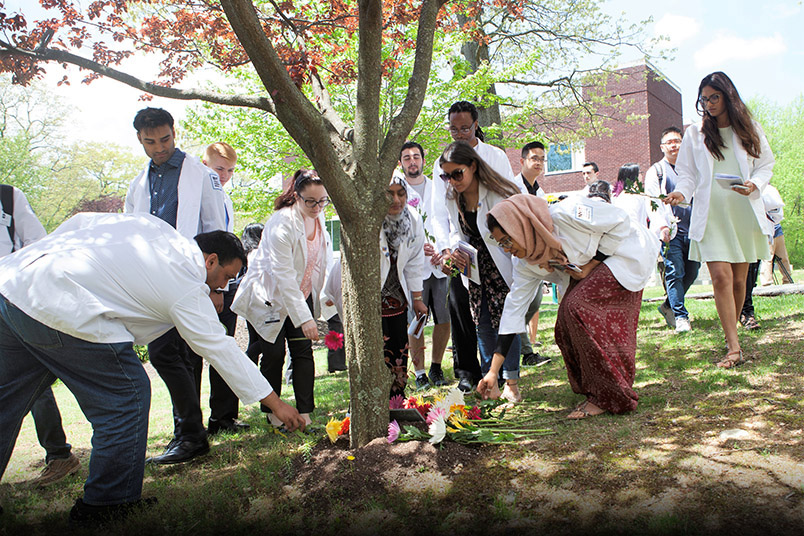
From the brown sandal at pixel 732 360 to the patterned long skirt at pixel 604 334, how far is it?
3.68 feet

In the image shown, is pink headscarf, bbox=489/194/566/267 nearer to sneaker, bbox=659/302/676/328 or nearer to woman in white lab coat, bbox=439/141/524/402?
woman in white lab coat, bbox=439/141/524/402

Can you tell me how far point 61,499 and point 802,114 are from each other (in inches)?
1430

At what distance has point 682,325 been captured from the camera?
622cm

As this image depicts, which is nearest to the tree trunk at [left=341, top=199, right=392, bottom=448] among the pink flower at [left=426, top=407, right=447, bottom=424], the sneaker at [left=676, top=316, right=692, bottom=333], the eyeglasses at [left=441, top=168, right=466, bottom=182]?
the pink flower at [left=426, top=407, right=447, bottom=424]

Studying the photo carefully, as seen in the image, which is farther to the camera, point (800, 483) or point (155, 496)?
point (155, 496)

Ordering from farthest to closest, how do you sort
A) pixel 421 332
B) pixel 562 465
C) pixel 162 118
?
pixel 421 332 → pixel 162 118 → pixel 562 465

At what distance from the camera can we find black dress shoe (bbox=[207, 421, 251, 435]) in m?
4.55

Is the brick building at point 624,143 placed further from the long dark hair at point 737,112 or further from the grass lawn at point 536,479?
the grass lawn at point 536,479

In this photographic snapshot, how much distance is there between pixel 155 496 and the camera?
3.05 metres

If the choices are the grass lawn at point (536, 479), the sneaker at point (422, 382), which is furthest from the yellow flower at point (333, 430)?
the sneaker at point (422, 382)

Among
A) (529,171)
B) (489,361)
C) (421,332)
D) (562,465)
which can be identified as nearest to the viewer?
(562,465)

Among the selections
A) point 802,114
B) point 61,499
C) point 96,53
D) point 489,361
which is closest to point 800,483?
point 489,361

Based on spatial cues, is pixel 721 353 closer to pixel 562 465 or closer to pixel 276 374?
pixel 562 465

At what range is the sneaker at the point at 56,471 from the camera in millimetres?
3633
